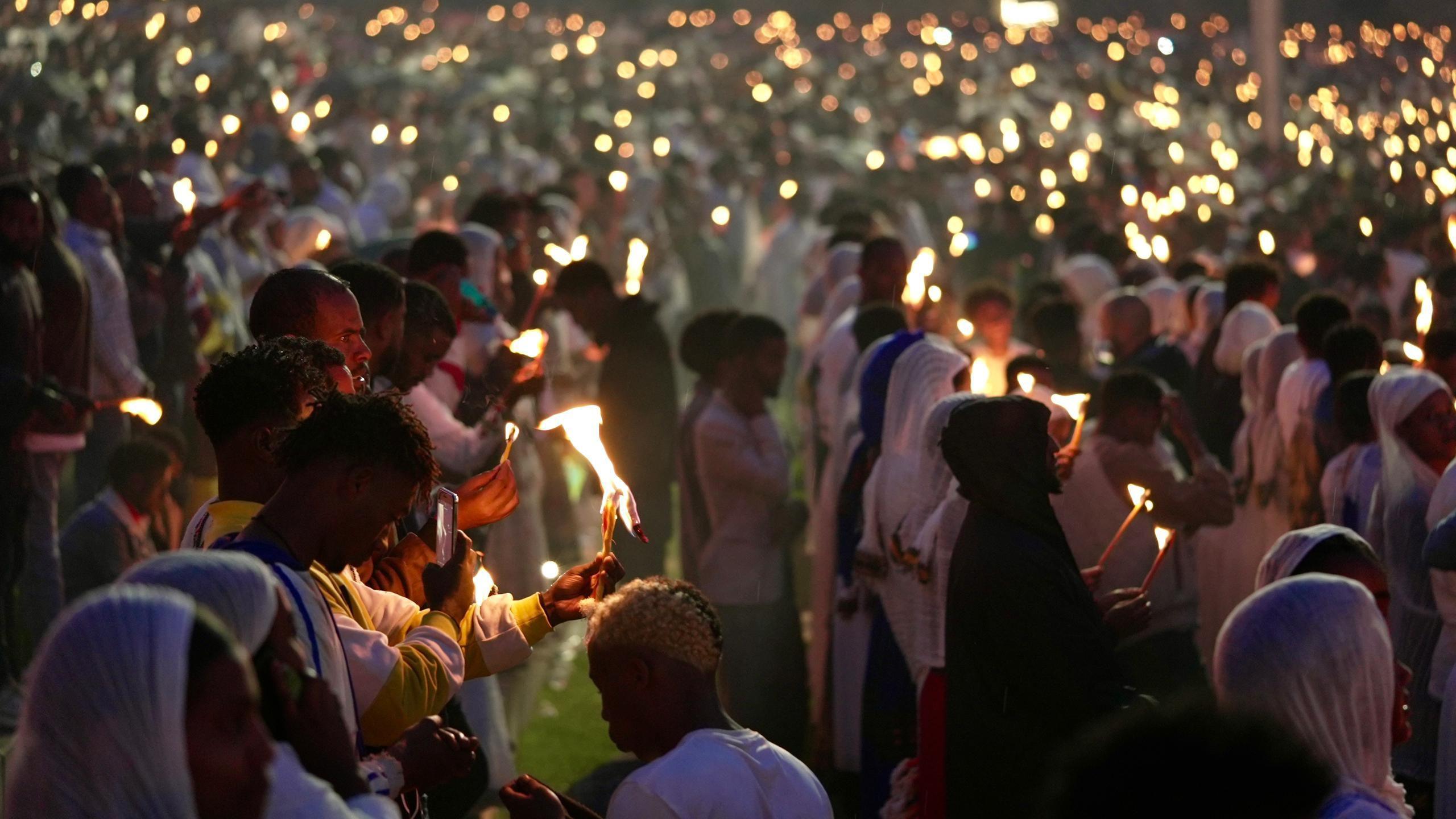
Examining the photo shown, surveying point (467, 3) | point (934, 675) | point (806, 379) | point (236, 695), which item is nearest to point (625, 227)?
point (806, 379)

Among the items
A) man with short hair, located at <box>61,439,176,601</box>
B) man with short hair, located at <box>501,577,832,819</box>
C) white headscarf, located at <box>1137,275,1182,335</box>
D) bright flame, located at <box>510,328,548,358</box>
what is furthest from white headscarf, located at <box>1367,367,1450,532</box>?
white headscarf, located at <box>1137,275,1182,335</box>

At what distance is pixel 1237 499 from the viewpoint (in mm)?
7832

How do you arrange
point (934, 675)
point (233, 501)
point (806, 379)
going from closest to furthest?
point (233, 501) < point (934, 675) < point (806, 379)

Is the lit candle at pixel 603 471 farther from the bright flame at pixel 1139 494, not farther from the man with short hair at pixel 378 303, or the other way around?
the bright flame at pixel 1139 494

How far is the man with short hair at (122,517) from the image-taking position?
23.8 ft

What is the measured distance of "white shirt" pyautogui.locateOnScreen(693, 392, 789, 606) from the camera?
7230mm

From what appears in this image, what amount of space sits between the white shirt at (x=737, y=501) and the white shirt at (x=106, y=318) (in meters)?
2.70

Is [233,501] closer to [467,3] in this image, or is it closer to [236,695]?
[236,695]

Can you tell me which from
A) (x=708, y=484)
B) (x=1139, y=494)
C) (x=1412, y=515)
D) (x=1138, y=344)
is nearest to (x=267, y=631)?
(x=1139, y=494)

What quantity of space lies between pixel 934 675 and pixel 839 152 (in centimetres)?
1985

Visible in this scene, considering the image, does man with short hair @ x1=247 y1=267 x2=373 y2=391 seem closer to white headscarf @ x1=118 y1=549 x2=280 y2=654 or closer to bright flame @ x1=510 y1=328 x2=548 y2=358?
bright flame @ x1=510 y1=328 x2=548 y2=358

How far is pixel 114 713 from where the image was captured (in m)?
2.16

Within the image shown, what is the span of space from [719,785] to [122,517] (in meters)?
4.65

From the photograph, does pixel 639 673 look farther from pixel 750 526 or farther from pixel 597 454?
pixel 750 526
